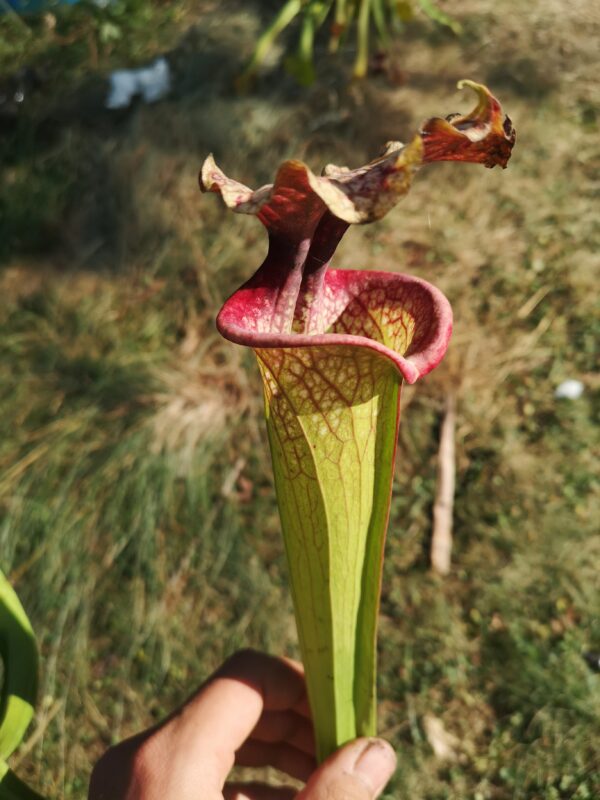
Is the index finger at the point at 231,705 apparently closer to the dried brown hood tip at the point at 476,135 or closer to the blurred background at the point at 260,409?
the blurred background at the point at 260,409

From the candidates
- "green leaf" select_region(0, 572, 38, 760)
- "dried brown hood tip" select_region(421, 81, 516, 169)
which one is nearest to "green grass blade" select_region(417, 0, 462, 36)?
"dried brown hood tip" select_region(421, 81, 516, 169)

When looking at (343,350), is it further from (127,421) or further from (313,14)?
(313,14)

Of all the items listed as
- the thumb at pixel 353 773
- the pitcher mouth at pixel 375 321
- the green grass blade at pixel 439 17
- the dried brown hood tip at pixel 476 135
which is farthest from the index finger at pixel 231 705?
the green grass blade at pixel 439 17

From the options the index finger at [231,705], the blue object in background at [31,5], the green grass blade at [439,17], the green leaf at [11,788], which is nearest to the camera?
the green leaf at [11,788]

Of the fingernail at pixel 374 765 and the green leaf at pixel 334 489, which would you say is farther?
the fingernail at pixel 374 765

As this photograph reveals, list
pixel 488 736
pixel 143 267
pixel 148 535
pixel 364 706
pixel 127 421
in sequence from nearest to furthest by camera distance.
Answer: pixel 364 706 < pixel 488 736 < pixel 148 535 < pixel 127 421 < pixel 143 267

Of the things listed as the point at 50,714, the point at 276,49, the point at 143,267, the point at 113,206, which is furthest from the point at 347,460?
the point at 276,49
